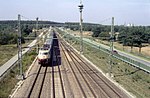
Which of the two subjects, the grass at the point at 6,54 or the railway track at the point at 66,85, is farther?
the grass at the point at 6,54

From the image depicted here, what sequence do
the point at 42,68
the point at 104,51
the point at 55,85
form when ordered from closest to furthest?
the point at 55,85, the point at 42,68, the point at 104,51

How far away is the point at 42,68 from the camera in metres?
44.1

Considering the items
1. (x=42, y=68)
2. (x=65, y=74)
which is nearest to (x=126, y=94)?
(x=65, y=74)

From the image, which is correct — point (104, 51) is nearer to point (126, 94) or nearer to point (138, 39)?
point (138, 39)

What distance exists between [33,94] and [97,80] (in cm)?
1035

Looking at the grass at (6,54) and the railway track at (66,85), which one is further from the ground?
the railway track at (66,85)

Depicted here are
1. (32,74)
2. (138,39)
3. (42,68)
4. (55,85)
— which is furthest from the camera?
(138,39)

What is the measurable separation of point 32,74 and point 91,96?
1447 cm

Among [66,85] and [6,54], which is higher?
[66,85]

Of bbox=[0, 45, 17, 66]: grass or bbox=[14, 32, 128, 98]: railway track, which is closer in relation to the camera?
bbox=[14, 32, 128, 98]: railway track

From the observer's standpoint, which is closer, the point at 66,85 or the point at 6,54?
the point at 66,85

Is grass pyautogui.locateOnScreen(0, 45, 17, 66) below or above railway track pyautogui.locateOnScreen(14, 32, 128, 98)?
below

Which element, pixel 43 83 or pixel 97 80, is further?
pixel 97 80

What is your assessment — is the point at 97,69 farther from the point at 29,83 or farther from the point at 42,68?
the point at 29,83
